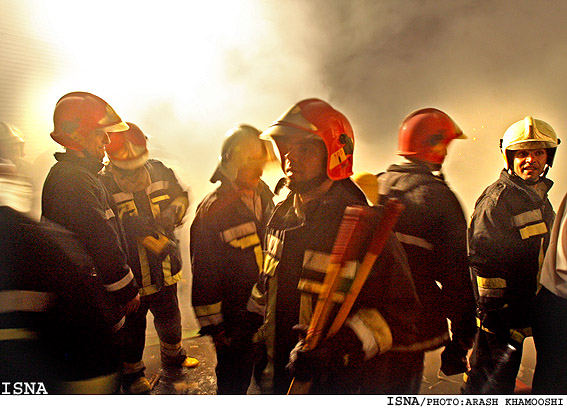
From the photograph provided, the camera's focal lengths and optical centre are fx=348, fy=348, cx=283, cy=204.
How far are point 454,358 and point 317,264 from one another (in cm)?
137

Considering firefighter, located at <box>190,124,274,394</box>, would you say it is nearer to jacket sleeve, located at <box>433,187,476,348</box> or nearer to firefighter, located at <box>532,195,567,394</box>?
jacket sleeve, located at <box>433,187,476,348</box>

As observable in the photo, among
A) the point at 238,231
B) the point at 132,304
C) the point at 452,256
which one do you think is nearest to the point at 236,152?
the point at 238,231

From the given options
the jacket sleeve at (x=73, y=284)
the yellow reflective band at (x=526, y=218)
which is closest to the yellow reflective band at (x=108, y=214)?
the jacket sleeve at (x=73, y=284)

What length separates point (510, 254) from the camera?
2.45 metres

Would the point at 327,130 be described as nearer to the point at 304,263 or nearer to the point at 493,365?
the point at 304,263

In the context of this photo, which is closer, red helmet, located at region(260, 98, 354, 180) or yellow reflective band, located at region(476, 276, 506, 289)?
red helmet, located at region(260, 98, 354, 180)

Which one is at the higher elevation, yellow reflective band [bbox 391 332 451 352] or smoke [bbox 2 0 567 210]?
smoke [bbox 2 0 567 210]

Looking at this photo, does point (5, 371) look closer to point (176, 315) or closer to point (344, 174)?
point (176, 315)

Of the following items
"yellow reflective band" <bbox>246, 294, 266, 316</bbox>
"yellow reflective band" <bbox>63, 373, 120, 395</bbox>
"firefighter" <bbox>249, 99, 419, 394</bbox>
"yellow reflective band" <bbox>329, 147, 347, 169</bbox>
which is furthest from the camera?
"yellow reflective band" <bbox>63, 373, 120, 395</bbox>

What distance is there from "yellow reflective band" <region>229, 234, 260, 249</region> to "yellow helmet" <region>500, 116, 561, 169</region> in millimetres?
2036

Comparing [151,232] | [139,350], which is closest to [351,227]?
[151,232]

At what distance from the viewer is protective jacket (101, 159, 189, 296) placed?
9.53 ft

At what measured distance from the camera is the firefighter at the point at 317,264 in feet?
5.19

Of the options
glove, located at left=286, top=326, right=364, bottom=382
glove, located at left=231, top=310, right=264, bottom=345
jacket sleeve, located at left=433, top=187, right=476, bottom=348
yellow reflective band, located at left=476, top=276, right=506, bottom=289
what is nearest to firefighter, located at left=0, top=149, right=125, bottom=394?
glove, located at left=231, top=310, right=264, bottom=345
